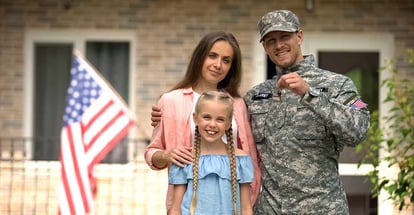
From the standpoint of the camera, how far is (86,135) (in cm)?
870

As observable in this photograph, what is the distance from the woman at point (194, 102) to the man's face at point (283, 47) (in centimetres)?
19

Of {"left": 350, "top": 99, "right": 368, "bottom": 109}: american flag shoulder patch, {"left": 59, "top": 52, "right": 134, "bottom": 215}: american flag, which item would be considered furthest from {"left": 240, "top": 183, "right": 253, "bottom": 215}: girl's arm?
{"left": 59, "top": 52, "right": 134, "bottom": 215}: american flag

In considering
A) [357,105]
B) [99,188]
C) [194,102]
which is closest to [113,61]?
[99,188]

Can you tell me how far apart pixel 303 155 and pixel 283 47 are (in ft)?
1.64

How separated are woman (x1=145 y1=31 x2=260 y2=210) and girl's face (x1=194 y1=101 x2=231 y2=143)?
0.20 meters

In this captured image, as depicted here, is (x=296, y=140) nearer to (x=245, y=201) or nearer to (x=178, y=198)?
(x=245, y=201)

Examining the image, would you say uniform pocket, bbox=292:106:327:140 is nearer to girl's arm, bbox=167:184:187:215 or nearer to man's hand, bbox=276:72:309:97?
man's hand, bbox=276:72:309:97

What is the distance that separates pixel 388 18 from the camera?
11.5 meters

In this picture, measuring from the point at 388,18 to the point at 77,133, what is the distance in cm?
446

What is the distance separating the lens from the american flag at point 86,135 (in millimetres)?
8547

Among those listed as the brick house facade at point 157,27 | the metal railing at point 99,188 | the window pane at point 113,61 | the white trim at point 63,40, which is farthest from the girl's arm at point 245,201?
the window pane at point 113,61

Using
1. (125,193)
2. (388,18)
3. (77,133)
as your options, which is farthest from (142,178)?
(388,18)

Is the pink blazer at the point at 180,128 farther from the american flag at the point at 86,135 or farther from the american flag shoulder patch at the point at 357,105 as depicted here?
the american flag at the point at 86,135

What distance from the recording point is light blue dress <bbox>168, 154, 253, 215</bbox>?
430cm
